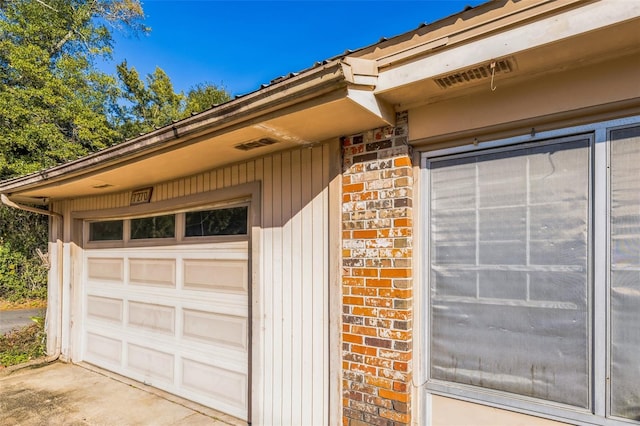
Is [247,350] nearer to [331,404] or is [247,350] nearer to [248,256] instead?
[248,256]

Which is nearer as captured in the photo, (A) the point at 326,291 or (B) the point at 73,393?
(A) the point at 326,291

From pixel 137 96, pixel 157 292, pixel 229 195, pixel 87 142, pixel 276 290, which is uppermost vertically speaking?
pixel 137 96

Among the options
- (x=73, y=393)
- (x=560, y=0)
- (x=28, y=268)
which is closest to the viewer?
(x=560, y=0)

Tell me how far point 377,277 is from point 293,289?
844 millimetres

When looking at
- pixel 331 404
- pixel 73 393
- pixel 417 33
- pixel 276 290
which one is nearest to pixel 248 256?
pixel 276 290

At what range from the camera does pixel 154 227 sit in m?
4.77

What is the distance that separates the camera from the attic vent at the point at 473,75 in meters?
1.95

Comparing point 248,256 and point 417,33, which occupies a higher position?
point 417,33

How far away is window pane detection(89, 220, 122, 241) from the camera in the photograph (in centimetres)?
536

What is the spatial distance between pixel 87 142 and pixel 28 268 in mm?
4239

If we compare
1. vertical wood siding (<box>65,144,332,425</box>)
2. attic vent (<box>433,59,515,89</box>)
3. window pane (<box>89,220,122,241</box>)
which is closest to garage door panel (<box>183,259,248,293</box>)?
vertical wood siding (<box>65,144,332,425</box>)

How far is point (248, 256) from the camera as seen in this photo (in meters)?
3.70

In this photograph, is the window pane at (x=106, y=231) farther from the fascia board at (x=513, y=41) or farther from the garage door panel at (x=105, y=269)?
the fascia board at (x=513, y=41)

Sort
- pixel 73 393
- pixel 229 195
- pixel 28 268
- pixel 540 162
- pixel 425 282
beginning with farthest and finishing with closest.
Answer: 1. pixel 28 268
2. pixel 73 393
3. pixel 229 195
4. pixel 425 282
5. pixel 540 162
